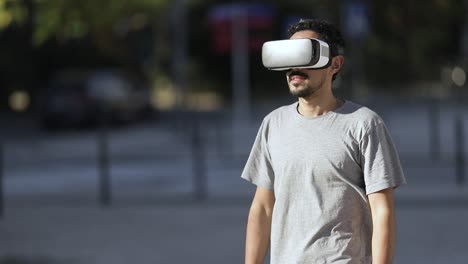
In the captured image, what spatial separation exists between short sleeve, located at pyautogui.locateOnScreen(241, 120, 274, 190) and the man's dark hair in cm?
32

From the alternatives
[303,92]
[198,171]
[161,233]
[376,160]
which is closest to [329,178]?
[376,160]

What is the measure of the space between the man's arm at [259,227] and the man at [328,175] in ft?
0.32

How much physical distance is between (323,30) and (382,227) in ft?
2.16

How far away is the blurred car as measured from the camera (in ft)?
115

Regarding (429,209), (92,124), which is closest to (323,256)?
(429,209)

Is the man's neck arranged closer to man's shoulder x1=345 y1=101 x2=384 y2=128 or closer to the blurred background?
man's shoulder x1=345 y1=101 x2=384 y2=128

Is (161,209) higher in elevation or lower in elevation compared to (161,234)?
lower

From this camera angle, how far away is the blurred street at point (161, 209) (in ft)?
34.6

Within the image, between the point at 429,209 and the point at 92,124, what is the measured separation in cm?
2442

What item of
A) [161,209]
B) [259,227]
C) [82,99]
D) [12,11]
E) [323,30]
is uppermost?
[12,11]

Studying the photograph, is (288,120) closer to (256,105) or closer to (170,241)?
(170,241)

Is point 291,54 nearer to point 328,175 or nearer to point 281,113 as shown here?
point 281,113

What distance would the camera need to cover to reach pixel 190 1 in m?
55.0

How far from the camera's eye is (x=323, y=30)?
410cm
